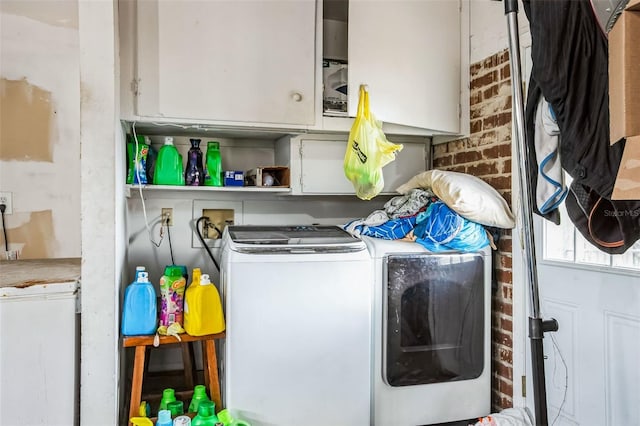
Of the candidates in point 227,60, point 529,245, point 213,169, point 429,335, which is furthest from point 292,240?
point 529,245

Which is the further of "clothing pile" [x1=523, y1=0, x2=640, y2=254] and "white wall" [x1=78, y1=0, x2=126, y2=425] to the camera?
"white wall" [x1=78, y1=0, x2=126, y2=425]

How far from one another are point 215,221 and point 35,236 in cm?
92

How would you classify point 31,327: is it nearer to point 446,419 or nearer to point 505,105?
point 446,419

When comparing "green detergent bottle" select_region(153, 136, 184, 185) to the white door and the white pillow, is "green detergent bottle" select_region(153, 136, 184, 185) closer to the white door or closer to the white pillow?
the white pillow

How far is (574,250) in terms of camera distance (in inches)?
74.2

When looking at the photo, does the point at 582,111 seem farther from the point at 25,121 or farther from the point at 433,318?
the point at 25,121

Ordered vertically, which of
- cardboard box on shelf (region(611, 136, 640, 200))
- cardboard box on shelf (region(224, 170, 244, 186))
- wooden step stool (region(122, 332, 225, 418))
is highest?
cardboard box on shelf (region(224, 170, 244, 186))

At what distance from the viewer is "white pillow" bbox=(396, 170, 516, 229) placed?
6.61 ft

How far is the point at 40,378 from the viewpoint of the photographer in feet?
5.43

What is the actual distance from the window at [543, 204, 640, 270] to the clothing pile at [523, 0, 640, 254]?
1.41 feet

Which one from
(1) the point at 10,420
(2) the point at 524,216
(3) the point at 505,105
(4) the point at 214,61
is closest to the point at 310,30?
(4) the point at 214,61

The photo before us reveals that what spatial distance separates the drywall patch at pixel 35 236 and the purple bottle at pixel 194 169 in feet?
2.57

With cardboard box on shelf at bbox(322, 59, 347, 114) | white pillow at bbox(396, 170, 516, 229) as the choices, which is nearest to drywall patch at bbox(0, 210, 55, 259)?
cardboard box on shelf at bbox(322, 59, 347, 114)

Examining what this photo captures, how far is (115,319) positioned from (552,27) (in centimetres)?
172
